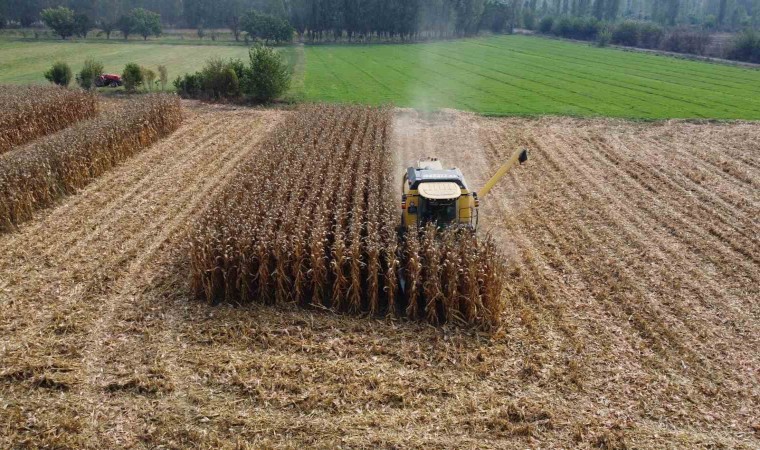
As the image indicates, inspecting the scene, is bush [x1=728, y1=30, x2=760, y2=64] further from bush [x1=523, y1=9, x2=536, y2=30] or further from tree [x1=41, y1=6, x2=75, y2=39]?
tree [x1=41, y1=6, x2=75, y2=39]

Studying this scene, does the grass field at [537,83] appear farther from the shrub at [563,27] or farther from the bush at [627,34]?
the shrub at [563,27]

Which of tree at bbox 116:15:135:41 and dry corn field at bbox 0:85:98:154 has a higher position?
tree at bbox 116:15:135:41

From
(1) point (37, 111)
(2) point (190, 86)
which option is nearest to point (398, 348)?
(1) point (37, 111)

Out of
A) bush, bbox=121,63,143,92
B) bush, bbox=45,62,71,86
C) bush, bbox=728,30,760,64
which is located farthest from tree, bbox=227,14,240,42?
bush, bbox=728,30,760,64

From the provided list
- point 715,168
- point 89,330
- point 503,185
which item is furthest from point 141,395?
point 715,168

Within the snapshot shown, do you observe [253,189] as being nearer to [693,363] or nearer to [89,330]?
[89,330]

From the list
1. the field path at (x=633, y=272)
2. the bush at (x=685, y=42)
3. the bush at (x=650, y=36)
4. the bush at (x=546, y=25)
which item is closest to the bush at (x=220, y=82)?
the field path at (x=633, y=272)

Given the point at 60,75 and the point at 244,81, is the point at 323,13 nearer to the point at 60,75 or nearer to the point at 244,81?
the point at 60,75
